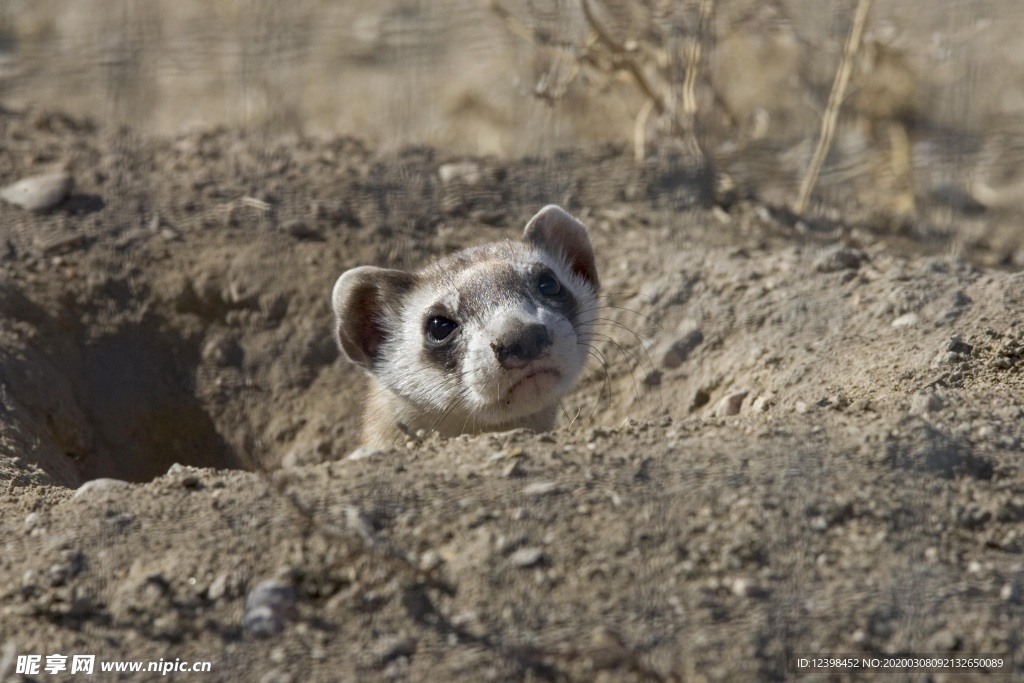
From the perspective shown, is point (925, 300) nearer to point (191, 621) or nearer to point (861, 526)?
point (861, 526)

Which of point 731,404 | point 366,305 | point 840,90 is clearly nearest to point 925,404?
point 731,404

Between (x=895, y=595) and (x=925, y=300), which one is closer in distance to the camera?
(x=895, y=595)

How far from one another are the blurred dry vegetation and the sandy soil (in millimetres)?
1031

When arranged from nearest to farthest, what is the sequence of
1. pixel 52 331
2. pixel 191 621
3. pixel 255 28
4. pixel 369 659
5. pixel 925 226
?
pixel 369 659
pixel 191 621
pixel 52 331
pixel 925 226
pixel 255 28

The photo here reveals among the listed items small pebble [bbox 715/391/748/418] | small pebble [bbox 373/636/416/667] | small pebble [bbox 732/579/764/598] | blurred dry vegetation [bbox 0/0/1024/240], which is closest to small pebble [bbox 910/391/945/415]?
small pebble [bbox 732/579/764/598]

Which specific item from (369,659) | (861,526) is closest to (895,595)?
(861,526)

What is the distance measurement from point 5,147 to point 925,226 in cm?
537

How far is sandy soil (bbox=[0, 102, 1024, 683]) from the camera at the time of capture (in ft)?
8.91

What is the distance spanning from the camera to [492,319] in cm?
448

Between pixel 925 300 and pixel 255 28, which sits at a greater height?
pixel 255 28

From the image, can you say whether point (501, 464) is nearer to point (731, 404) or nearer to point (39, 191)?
point (731, 404)

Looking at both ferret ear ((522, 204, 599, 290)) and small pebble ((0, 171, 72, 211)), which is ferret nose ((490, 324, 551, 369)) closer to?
ferret ear ((522, 204, 599, 290))

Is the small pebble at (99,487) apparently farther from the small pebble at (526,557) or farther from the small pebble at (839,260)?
the small pebble at (839,260)

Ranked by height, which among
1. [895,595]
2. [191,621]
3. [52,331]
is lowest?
[52,331]
